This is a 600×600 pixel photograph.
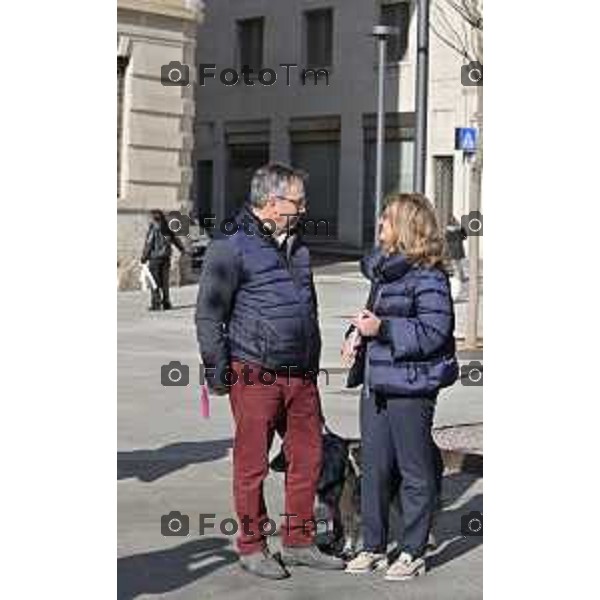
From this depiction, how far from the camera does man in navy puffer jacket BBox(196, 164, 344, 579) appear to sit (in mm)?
6363

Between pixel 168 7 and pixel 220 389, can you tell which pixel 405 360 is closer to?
pixel 220 389

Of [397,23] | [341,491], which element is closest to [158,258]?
[341,491]

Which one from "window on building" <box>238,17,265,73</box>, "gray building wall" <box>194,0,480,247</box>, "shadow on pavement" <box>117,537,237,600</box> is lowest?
"shadow on pavement" <box>117,537,237,600</box>

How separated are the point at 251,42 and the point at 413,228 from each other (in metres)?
41.3

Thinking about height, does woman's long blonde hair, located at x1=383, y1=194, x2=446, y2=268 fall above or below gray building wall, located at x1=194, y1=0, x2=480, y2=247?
below

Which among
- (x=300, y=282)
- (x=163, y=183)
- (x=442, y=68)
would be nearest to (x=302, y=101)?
(x=442, y=68)

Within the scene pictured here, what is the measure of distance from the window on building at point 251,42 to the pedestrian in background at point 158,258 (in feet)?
80.7

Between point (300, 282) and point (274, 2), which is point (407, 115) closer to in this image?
point (274, 2)

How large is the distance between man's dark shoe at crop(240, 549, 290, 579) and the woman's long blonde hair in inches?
60.7

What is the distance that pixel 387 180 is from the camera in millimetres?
42375

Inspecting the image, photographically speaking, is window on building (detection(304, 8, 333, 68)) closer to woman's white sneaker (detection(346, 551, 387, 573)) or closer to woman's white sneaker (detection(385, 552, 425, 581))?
woman's white sneaker (detection(346, 551, 387, 573))

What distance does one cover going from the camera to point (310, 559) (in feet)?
22.2

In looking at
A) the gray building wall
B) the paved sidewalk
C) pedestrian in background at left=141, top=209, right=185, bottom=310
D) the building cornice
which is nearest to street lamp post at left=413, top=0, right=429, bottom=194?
the paved sidewalk

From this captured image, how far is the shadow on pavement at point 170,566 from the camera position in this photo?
635 cm
